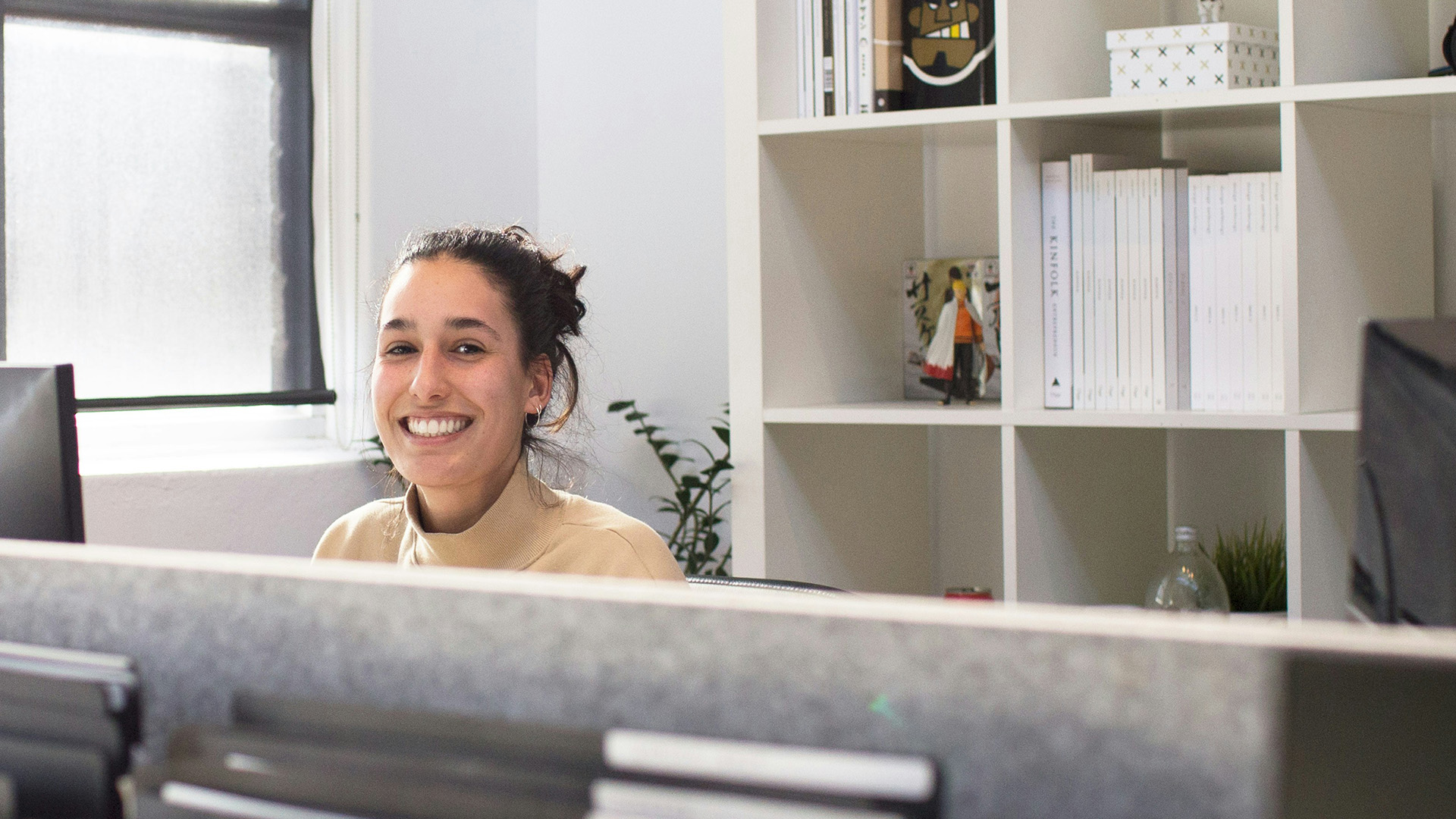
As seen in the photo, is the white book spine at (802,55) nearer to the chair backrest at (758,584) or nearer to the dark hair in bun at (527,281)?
the dark hair in bun at (527,281)

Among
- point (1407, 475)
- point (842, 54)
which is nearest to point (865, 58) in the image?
point (842, 54)

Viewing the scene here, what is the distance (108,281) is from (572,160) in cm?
107

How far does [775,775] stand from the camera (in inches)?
13.3

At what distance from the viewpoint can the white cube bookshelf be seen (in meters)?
1.87

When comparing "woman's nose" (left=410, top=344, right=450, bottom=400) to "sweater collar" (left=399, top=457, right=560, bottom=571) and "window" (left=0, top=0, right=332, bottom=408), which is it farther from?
"window" (left=0, top=0, right=332, bottom=408)

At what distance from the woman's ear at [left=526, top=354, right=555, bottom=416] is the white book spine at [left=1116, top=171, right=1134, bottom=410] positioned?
33.4 inches

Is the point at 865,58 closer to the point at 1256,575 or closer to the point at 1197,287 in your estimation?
the point at 1197,287

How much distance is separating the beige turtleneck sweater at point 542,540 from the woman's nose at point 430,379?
0.39 feet

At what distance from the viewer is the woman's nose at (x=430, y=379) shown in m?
1.54

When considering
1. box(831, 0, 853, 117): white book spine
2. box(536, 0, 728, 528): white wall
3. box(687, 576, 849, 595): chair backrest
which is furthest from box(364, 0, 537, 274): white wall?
box(687, 576, 849, 595): chair backrest

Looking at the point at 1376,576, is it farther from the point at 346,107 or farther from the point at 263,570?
the point at 346,107

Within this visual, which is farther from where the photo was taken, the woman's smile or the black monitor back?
the woman's smile

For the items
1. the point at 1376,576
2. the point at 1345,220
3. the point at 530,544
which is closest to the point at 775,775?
the point at 1376,576

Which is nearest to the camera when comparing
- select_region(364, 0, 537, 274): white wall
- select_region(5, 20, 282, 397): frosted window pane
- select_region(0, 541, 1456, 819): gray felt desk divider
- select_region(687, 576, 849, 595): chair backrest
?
select_region(0, 541, 1456, 819): gray felt desk divider
